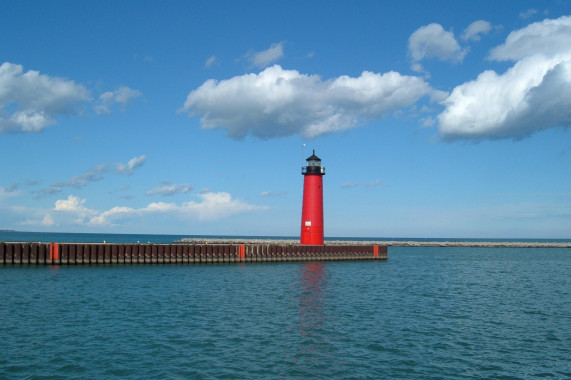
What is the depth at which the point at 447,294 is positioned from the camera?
3628cm

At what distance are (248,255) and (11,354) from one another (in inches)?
1523

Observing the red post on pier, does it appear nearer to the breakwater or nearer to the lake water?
the breakwater

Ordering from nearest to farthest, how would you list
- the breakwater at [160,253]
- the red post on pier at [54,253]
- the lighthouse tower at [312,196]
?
the breakwater at [160,253], the red post on pier at [54,253], the lighthouse tower at [312,196]

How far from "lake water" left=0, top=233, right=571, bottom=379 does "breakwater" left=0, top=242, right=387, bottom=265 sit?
16.3ft

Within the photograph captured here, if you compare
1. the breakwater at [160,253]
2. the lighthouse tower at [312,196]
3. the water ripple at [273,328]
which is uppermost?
the lighthouse tower at [312,196]

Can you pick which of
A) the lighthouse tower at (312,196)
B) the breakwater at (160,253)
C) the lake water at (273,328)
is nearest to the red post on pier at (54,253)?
the breakwater at (160,253)

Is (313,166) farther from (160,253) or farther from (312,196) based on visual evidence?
(160,253)

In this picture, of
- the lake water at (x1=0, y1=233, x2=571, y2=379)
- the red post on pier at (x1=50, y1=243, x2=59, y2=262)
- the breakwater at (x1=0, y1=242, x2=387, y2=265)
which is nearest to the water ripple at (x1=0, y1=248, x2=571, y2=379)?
Result: the lake water at (x1=0, y1=233, x2=571, y2=379)

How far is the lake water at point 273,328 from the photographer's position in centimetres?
1745

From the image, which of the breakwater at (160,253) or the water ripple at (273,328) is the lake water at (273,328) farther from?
the breakwater at (160,253)

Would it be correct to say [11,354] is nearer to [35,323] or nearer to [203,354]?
[35,323]

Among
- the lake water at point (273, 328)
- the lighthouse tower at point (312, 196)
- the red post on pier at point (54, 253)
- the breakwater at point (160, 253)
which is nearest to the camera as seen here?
the lake water at point (273, 328)

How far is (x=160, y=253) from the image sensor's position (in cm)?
5191

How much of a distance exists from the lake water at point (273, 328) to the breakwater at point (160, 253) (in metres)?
4.98
